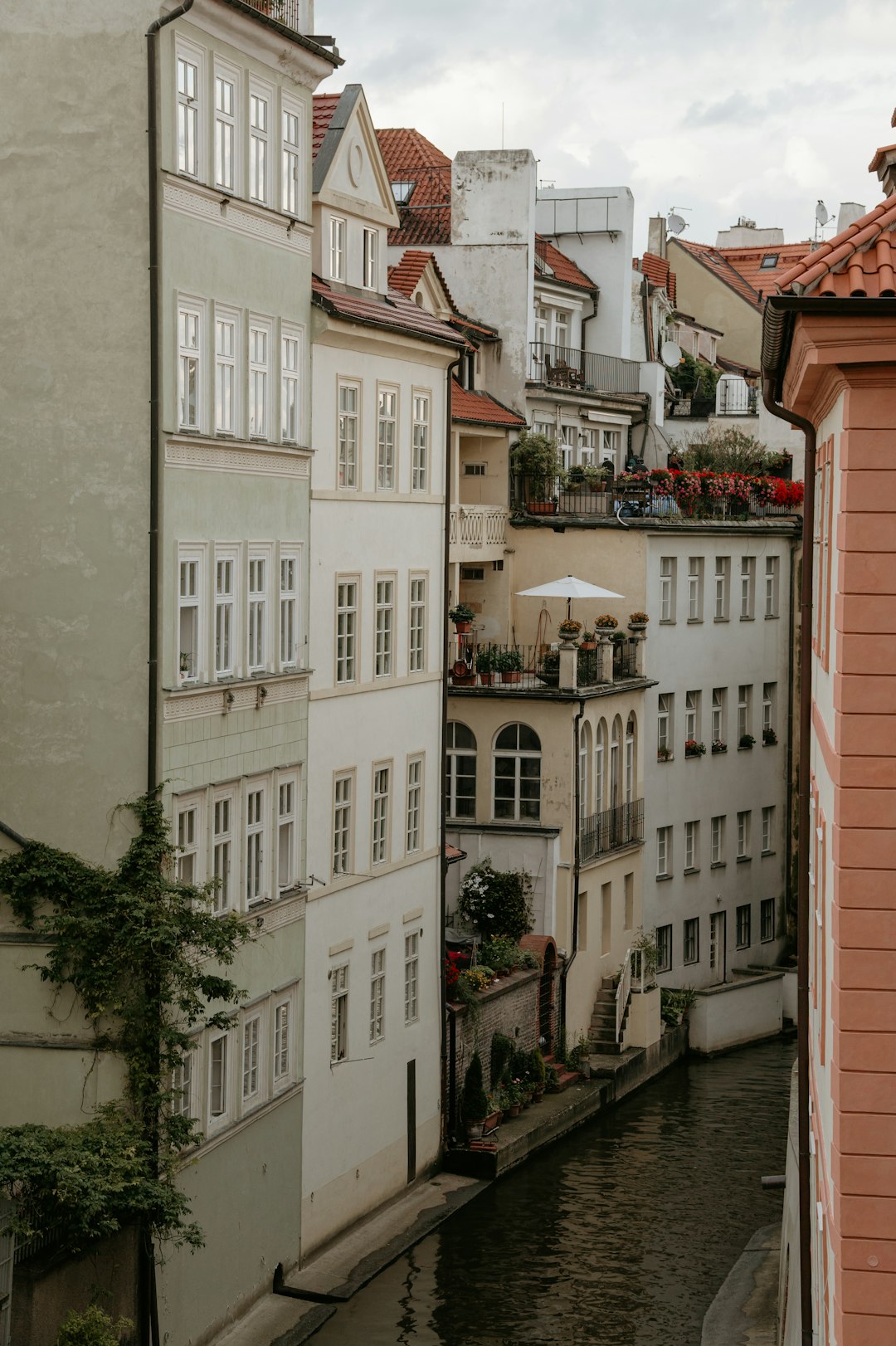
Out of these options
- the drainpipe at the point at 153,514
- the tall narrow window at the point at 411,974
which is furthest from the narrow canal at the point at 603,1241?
the drainpipe at the point at 153,514

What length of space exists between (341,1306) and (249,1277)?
1.85 meters

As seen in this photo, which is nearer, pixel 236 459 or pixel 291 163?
Result: pixel 236 459

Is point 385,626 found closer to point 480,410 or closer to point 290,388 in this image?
point 290,388

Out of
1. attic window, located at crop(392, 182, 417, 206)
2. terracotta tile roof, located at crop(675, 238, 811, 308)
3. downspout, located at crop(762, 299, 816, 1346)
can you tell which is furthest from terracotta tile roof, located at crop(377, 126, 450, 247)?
downspout, located at crop(762, 299, 816, 1346)

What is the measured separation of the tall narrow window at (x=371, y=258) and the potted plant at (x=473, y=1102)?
44.4ft

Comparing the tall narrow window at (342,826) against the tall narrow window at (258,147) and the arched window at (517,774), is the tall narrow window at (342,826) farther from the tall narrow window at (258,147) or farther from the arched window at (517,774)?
the arched window at (517,774)

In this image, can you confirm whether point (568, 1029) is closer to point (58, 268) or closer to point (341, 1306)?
point (341, 1306)

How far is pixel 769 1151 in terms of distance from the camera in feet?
129

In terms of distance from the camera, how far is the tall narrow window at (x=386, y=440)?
32562 millimetres

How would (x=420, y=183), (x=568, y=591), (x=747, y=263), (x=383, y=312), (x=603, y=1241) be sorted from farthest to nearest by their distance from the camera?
(x=747, y=263) < (x=420, y=183) < (x=568, y=591) < (x=603, y=1241) < (x=383, y=312)

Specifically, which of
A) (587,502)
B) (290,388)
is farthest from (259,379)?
(587,502)

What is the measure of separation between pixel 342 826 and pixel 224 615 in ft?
19.5

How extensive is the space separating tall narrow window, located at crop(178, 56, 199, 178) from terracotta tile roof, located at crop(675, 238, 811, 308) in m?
46.4

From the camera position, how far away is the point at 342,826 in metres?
31.3
